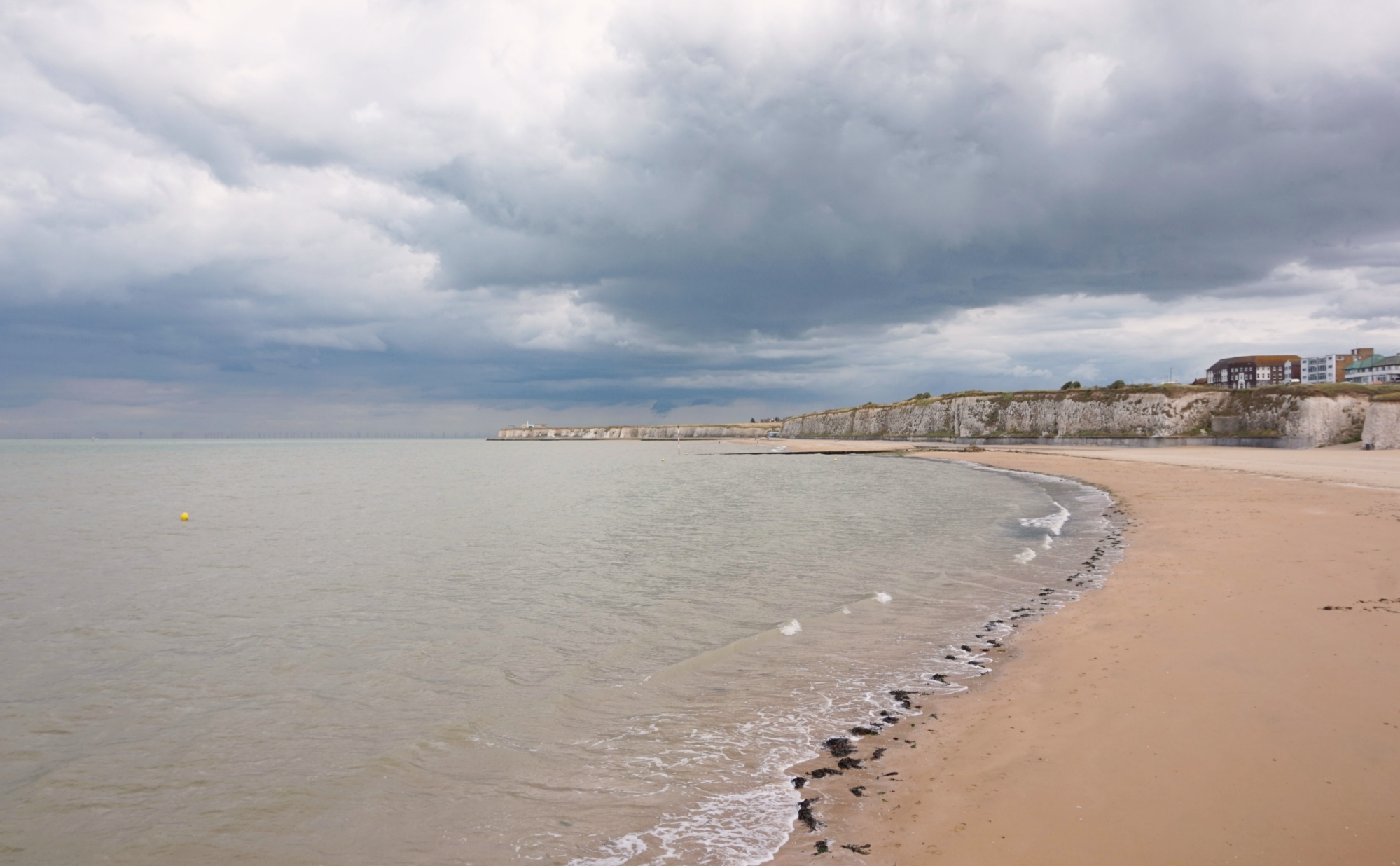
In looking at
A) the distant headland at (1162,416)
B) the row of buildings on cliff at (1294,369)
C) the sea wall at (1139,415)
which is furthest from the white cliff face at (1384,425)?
the row of buildings on cliff at (1294,369)

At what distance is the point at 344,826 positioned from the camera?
5.00 metres

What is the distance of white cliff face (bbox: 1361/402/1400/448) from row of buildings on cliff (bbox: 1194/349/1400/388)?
85.2 m

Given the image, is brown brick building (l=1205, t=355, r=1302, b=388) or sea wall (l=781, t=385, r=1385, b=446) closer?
sea wall (l=781, t=385, r=1385, b=446)

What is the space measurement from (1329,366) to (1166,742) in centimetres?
21441

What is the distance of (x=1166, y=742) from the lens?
Answer: 5.36 meters

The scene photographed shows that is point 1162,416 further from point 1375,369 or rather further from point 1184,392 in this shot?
point 1375,369

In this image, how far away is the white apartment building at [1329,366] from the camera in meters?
143

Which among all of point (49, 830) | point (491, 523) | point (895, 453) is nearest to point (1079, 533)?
point (491, 523)

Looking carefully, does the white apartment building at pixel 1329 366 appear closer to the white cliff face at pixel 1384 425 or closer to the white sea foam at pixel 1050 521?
the white cliff face at pixel 1384 425

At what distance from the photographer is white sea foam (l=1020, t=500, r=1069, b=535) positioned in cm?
1953

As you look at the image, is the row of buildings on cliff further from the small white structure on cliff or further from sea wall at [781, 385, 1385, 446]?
sea wall at [781, 385, 1385, 446]

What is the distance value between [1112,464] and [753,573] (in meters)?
39.4

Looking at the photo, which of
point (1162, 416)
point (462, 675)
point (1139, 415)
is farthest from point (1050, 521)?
point (1139, 415)

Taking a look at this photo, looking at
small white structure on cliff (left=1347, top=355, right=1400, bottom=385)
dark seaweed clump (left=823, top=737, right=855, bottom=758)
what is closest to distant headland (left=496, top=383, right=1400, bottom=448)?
dark seaweed clump (left=823, top=737, right=855, bottom=758)
